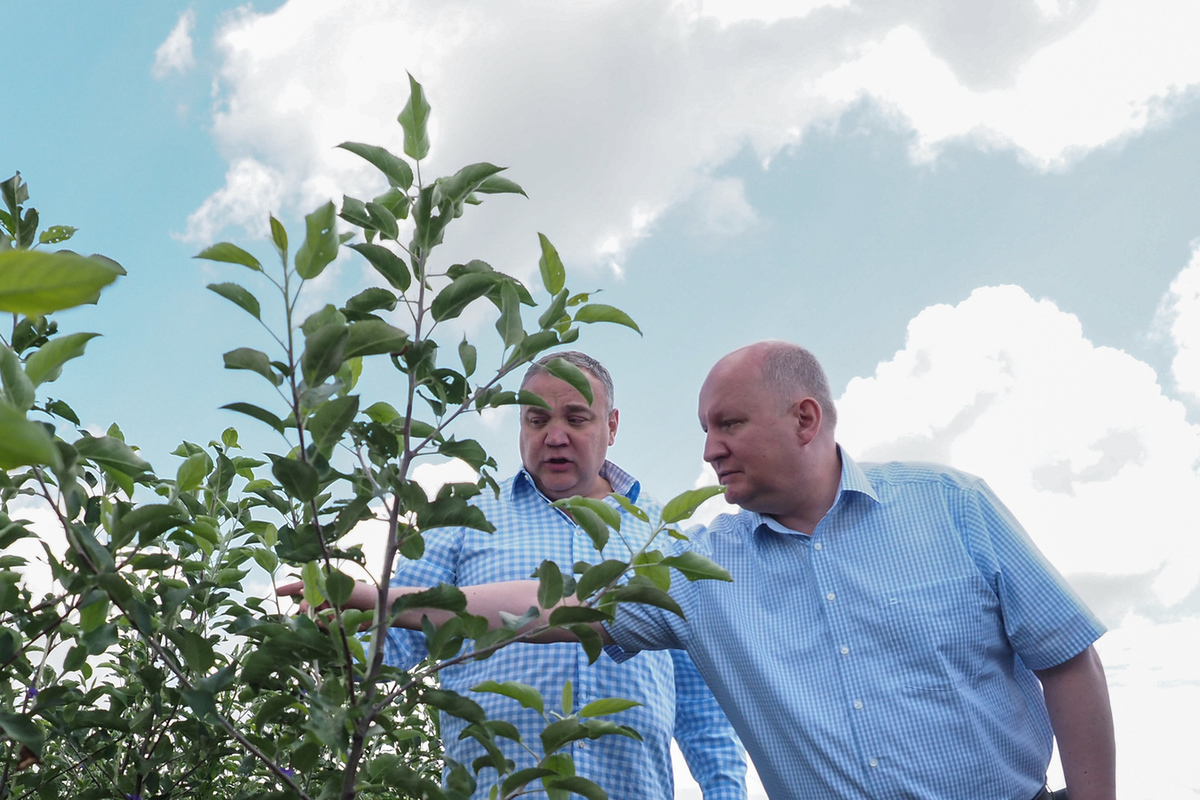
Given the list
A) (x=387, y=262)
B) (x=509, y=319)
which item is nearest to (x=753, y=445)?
(x=509, y=319)

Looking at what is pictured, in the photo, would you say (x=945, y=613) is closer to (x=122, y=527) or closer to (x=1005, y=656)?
(x=1005, y=656)

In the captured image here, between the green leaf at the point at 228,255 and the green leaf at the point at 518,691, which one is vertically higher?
the green leaf at the point at 228,255

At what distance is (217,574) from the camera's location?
2.42m

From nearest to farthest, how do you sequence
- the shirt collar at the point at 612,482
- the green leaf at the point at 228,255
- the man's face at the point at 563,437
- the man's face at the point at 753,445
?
1. the green leaf at the point at 228,255
2. the man's face at the point at 753,445
3. the man's face at the point at 563,437
4. the shirt collar at the point at 612,482

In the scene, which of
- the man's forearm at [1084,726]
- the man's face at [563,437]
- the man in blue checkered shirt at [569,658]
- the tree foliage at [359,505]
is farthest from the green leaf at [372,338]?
the man's forearm at [1084,726]

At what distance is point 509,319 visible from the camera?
1.45 meters

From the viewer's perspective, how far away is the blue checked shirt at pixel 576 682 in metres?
2.68

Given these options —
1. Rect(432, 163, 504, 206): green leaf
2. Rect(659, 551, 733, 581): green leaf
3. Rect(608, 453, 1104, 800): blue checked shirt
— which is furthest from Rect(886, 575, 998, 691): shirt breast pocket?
Rect(432, 163, 504, 206): green leaf

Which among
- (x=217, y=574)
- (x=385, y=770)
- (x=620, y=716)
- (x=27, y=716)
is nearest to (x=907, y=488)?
(x=620, y=716)

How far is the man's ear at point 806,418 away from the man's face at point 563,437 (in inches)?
29.8

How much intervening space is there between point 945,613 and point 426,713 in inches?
102

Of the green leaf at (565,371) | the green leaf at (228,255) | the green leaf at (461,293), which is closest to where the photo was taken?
the green leaf at (228,255)

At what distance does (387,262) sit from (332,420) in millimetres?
292

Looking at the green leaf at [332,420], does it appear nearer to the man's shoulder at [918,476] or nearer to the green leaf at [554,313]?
the green leaf at [554,313]
